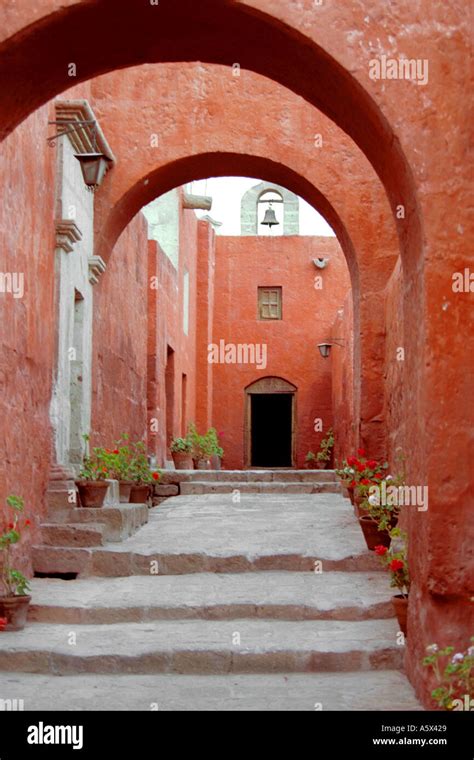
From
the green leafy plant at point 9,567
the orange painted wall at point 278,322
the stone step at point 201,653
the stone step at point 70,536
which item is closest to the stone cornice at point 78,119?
the stone step at point 70,536

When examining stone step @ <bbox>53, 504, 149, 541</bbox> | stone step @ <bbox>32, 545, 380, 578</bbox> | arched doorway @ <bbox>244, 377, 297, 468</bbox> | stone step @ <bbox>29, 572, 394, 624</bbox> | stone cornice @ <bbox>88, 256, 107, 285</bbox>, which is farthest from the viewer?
arched doorway @ <bbox>244, 377, 297, 468</bbox>

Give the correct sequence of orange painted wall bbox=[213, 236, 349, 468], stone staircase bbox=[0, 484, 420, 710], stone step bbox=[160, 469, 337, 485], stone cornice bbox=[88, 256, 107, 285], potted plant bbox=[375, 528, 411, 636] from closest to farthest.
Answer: stone staircase bbox=[0, 484, 420, 710] → potted plant bbox=[375, 528, 411, 636] → stone cornice bbox=[88, 256, 107, 285] → stone step bbox=[160, 469, 337, 485] → orange painted wall bbox=[213, 236, 349, 468]

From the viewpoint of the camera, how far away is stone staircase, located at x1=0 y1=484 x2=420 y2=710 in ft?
14.7

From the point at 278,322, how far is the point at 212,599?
605 inches

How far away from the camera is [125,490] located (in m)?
9.76

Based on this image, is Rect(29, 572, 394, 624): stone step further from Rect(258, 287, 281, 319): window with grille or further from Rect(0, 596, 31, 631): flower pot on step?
Rect(258, 287, 281, 319): window with grille

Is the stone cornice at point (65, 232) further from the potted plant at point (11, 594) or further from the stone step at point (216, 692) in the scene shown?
the stone step at point (216, 692)

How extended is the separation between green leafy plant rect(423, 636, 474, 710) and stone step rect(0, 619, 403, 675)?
2.93 ft

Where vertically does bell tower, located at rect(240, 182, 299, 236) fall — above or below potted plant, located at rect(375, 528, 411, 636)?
above

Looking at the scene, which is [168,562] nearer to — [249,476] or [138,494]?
[138,494]

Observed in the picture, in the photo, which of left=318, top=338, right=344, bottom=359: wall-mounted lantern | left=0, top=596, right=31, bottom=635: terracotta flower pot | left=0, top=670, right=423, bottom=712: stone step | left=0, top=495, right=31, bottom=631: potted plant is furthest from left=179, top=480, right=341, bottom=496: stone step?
left=318, top=338, right=344, bottom=359: wall-mounted lantern

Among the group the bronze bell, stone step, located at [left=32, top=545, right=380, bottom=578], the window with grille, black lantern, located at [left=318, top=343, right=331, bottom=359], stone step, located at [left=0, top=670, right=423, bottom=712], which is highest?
the bronze bell

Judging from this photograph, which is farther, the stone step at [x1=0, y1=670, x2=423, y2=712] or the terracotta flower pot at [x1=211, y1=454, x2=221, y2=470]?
the terracotta flower pot at [x1=211, y1=454, x2=221, y2=470]
